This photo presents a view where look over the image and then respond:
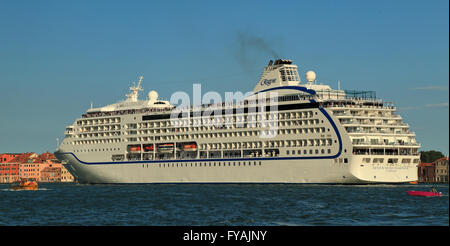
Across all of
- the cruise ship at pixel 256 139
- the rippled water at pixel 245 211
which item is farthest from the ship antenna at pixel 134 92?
the rippled water at pixel 245 211

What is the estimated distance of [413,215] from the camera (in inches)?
1592

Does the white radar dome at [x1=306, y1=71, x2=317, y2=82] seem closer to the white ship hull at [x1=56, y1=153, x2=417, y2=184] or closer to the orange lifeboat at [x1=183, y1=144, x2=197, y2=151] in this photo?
the white ship hull at [x1=56, y1=153, x2=417, y2=184]

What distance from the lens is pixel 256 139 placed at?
3278 inches

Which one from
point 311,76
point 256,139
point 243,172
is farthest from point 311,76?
point 243,172

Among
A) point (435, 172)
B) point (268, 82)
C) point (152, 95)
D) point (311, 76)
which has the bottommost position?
point (435, 172)

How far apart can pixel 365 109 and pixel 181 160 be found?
27.5 m

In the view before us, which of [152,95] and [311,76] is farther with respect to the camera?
[152,95]

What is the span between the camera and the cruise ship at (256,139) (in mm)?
74725

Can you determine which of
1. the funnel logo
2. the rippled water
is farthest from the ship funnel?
the rippled water

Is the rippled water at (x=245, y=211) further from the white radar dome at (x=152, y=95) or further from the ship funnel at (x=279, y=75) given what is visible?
the white radar dome at (x=152, y=95)

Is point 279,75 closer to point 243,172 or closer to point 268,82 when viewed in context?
point 268,82

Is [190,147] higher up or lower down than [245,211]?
→ higher up
